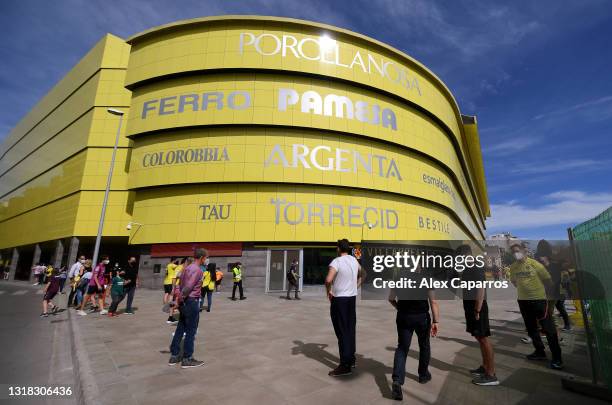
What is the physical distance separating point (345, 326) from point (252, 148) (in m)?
17.1

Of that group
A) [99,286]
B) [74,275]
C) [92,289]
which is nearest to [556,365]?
[99,286]

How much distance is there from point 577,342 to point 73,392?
980 centimetres

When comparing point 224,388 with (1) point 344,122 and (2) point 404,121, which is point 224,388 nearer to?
(1) point 344,122

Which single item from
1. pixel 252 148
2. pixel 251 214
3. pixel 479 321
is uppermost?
pixel 252 148

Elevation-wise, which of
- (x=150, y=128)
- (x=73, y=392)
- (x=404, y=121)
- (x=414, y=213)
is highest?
(x=404, y=121)

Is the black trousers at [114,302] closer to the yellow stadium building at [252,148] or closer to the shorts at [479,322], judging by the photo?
the yellow stadium building at [252,148]

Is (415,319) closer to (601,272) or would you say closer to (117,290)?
(601,272)

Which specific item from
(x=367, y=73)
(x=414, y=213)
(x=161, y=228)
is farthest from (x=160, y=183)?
(x=414, y=213)

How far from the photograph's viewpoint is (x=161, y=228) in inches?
786

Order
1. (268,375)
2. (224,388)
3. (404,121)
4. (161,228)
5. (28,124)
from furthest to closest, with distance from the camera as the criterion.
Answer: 1. (28,124)
2. (404,121)
3. (161,228)
4. (268,375)
5. (224,388)

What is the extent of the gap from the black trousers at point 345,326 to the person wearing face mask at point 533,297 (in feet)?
10.7

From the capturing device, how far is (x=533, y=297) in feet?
16.8

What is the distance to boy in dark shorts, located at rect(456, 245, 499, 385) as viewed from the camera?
4035mm

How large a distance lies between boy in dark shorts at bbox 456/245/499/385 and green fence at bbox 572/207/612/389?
1363mm
